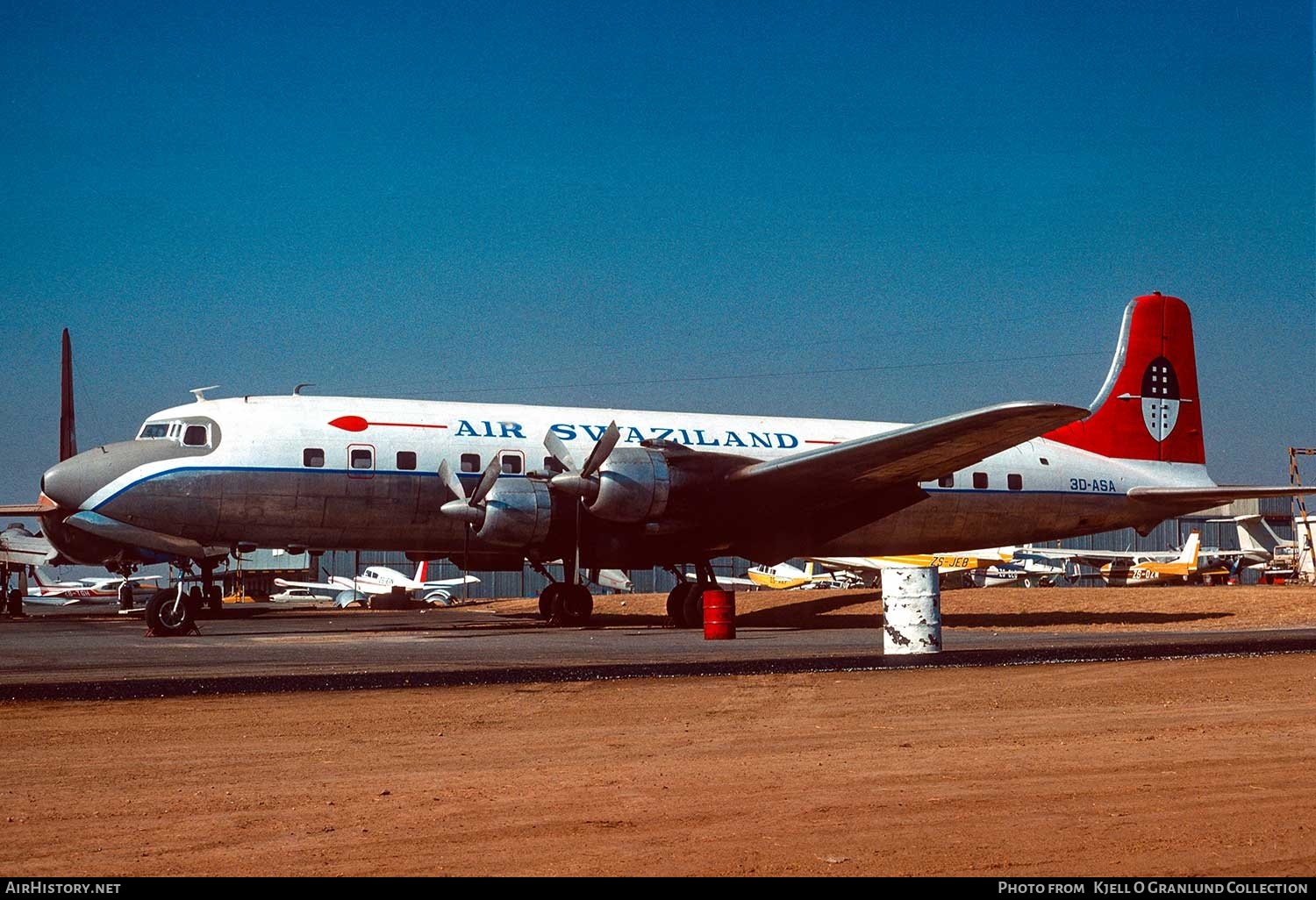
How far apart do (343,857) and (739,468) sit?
17829mm

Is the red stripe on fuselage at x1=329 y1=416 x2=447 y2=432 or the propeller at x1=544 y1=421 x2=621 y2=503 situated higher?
the red stripe on fuselage at x1=329 y1=416 x2=447 y2=432

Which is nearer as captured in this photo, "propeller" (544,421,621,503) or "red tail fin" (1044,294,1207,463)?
"propeller" (544,421,621,503)

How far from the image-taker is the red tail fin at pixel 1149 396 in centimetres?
2812

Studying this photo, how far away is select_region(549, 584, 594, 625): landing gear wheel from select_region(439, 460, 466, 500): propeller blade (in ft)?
9.54

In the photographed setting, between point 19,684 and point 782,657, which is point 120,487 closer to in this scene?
point 19,684

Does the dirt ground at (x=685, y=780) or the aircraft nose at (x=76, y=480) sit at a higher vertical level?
the aircraft nose at (x=76, y=480)

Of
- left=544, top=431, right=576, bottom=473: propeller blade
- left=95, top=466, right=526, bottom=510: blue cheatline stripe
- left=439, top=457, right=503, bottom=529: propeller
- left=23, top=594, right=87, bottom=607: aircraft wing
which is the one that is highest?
left=544, top=431, right=576, bottom=473: propeller blade

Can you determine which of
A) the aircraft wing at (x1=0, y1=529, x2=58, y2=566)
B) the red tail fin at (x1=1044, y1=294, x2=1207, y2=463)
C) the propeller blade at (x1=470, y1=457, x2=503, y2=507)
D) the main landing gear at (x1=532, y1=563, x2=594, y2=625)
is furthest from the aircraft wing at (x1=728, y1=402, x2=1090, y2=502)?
the aircraft wing at (x1=0, y1=529, x2=58, y2=566)

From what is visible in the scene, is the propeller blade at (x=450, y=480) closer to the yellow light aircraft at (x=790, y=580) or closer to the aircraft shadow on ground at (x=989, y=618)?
the aircraft shadow on ground at (x=989, y=618)

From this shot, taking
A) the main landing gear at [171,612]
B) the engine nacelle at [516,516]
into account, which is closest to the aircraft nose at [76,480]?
the main landing gear at [171,612]

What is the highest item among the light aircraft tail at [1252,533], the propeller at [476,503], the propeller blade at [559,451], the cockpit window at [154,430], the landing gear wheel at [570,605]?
the cockpit window at [154,430]

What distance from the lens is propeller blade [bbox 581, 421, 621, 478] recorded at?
72.3 feet

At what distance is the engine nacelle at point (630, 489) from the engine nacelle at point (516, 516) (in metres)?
0.92

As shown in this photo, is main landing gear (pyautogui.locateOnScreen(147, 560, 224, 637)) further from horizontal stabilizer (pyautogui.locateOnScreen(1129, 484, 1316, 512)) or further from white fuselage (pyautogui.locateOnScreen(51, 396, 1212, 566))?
horizontal stabilizer (pyautogui.locateOnScreen(1129, 484, 1316, 512))
